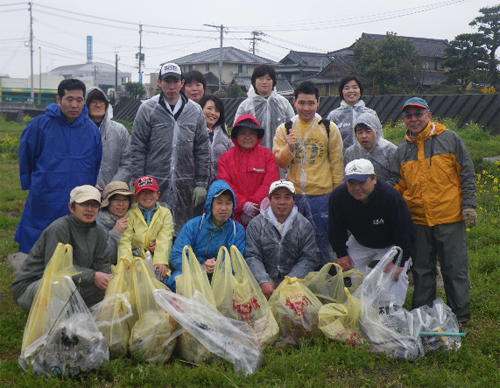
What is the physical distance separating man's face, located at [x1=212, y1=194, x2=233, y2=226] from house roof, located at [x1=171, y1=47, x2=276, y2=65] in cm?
4406

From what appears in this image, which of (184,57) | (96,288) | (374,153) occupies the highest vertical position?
(184,57)

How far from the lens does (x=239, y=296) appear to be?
12.4 feet

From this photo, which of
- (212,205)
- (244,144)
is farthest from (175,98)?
(212,205)

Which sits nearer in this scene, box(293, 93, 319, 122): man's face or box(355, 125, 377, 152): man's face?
box(355, 125, 377, 152): man's face

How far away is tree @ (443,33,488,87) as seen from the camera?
24.6m

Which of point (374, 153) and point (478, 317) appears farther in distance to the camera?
point (374, 153)

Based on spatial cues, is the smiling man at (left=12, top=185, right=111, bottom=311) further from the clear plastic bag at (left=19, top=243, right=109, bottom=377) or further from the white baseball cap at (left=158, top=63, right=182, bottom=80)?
the white baseball cap at (left=158, top=63, right=182, bottom=80)

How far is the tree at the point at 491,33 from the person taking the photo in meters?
24.1

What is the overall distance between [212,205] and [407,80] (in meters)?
20.6

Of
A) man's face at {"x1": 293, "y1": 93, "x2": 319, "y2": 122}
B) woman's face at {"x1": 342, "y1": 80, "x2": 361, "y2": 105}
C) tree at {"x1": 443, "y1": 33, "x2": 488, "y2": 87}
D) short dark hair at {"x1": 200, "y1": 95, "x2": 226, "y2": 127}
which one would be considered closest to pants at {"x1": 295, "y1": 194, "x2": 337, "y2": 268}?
man's face at {"x1": 293, "y1": 93, "x2": 319, "y2": 122}

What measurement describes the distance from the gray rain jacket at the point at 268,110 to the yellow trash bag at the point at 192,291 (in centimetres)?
207

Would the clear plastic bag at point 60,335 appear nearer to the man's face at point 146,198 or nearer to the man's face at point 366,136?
the man's face at point 146,198

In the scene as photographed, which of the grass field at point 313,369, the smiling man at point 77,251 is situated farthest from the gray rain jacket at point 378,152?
the smiling man at point 77,251

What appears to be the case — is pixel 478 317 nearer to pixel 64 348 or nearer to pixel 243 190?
pixel 243 190
